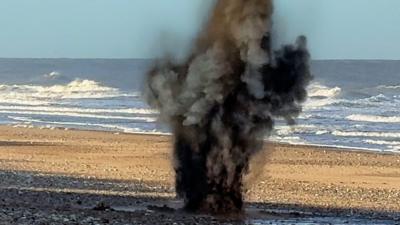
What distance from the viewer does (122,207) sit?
17.1 metres

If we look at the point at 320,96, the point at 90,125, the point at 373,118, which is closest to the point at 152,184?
the point at 90,125

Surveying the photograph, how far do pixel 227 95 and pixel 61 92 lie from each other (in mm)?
67791

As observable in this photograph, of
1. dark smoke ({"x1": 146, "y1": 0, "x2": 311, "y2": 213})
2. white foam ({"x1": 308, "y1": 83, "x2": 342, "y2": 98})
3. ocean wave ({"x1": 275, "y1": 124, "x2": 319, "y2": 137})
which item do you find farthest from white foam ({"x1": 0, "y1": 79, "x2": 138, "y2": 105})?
dark smoke ({"x1": 146, "y1": 0, "x2": 311, "y2": 213})

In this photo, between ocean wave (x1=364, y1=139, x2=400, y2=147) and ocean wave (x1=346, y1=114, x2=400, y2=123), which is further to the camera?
ocean wave (x1=346, y1=114, x2=400, y2=123)

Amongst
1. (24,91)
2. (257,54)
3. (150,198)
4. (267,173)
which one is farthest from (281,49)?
(24,91)

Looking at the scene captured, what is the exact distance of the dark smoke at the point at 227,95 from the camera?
1638cm

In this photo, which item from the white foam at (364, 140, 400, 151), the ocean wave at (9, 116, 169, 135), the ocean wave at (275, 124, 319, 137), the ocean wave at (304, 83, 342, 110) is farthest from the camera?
the ocean wave at (304, 83, 342, 110)

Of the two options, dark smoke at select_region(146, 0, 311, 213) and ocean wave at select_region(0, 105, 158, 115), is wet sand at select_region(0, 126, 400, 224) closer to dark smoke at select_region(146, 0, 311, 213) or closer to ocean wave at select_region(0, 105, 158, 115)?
dark smoke at select_region(146, 0, 311, 213)

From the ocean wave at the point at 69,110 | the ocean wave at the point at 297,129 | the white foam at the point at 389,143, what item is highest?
the ocean wave at the point at 69,110

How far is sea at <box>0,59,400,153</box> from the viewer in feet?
122

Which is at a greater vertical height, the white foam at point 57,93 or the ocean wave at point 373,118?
the white foam at point 57,93

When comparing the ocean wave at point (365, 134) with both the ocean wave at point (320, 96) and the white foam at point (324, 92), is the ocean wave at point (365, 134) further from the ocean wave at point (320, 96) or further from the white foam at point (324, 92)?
the white foam at point (324, 92)

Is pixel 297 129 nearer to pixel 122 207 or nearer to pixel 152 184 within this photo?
pixel 152 184

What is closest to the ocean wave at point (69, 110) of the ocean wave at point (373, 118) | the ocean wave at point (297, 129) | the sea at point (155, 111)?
the sea at point (155, 111)
